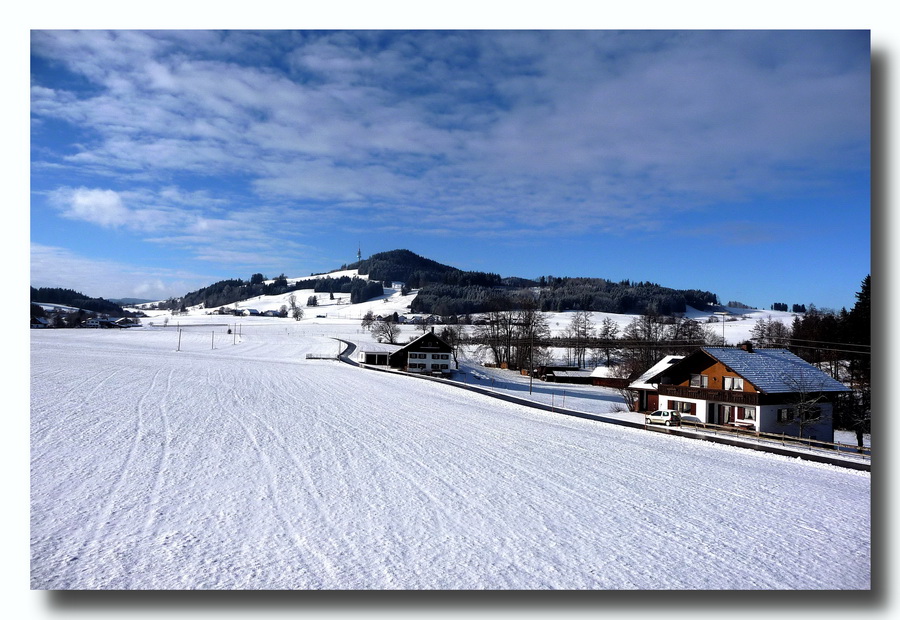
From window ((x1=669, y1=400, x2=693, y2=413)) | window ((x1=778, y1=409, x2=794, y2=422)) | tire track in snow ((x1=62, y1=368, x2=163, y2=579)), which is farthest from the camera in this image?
window ((x1=669, y1=400, x2=693, y2=413))

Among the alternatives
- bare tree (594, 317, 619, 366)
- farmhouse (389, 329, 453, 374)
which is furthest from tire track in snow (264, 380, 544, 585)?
bare tree (594, 317, 619, 366)

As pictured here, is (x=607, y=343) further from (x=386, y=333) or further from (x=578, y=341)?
(x=386, y=333)

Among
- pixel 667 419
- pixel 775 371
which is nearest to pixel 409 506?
pixel 667 419

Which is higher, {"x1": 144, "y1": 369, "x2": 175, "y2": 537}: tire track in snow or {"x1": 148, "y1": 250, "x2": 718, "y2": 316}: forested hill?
{"x1": 148, "y1": 250, "x2": 718, "y2": 316}: forested hill

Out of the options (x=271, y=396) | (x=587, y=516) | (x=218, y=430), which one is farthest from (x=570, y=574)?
(x=271, y=396)

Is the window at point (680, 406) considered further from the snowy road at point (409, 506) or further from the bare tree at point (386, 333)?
the bare tree at point (386, 333)

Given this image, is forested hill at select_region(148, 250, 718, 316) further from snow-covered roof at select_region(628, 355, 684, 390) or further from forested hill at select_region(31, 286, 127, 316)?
forested hill at select_region(31, 286, 127, 316)

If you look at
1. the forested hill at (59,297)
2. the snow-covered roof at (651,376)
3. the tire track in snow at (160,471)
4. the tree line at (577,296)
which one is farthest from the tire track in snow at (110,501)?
the tree line at (577,296)
